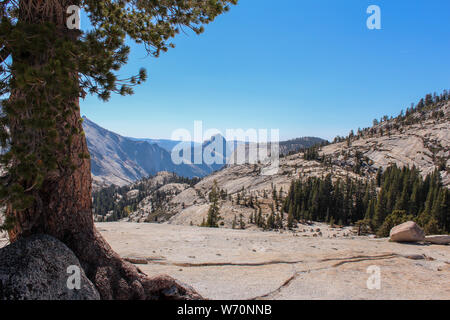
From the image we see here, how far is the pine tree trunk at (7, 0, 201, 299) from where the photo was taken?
5.05m

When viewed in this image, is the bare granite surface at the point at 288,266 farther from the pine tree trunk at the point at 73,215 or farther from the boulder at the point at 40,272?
the boulder at the point at 40,272

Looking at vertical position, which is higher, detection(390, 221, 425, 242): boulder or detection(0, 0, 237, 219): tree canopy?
detection(0, 0, 237, 219): tree canopy

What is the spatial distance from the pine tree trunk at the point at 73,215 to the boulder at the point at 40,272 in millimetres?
397

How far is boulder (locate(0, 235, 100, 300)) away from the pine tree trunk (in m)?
0.40

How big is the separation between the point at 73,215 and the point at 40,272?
135 centimetres

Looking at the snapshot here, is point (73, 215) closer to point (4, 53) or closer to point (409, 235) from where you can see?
point (4, 53)

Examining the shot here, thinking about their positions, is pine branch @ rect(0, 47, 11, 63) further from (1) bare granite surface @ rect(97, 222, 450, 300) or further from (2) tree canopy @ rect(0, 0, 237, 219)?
(1) bare granite surface @ rect(97, 222, 450, 300)

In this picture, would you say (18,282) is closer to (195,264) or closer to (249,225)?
(195,264)

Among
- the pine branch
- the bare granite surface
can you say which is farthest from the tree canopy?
the bare granite surface

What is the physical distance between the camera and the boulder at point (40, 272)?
438cm

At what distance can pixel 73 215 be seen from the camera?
5789mm

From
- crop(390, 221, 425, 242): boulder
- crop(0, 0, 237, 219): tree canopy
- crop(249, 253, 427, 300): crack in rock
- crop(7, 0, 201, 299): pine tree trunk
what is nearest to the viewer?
crop(0, 0, 237, 219): tree canopy

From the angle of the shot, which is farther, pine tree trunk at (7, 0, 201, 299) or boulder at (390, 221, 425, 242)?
boulder at (390, 221, 425, 242)

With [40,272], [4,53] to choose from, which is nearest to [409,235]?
[40,272]
